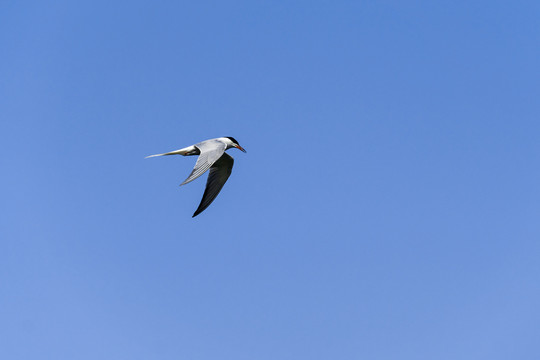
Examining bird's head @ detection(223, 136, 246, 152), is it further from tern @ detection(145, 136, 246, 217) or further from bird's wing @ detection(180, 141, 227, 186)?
bird's wing @ detection(180, 141, 227, 186)

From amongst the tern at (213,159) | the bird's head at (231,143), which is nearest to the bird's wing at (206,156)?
the tern at (213,159)

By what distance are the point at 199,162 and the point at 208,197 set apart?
169 inches

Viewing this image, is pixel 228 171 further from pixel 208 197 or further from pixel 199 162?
pixel 199 162

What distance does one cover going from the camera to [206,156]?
720 inches

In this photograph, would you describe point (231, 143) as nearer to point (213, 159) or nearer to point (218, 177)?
point (218, 177)

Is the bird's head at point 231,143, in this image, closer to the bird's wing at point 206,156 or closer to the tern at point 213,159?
the tern at point 213,159

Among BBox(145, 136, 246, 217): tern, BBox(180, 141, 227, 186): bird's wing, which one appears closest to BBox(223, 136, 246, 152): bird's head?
BBox(145, 136, 246, 217): tern

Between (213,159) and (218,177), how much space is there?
4253mm

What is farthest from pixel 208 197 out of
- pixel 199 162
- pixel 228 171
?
pixel 199 162

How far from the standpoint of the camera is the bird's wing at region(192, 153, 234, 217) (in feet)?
71.2

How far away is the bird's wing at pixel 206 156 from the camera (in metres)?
16.4

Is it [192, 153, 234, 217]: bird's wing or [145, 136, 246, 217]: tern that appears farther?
[192, 153, 234, 217]: bird's wing

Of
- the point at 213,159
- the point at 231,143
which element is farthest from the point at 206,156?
the point at 231,143

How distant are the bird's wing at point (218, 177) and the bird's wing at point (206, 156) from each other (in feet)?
5.80
